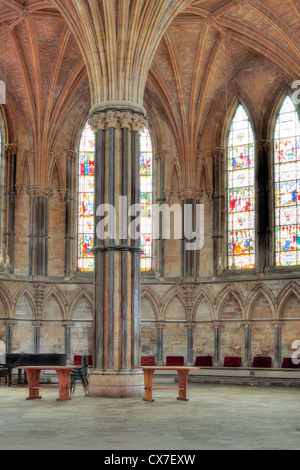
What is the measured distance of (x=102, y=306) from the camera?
60.6 ft

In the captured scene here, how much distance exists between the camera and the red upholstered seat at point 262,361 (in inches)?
978

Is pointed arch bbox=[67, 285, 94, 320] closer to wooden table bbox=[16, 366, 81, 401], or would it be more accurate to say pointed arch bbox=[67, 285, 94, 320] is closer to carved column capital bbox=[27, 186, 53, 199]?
carved column capital bbox=[27, 186, 53, 199]

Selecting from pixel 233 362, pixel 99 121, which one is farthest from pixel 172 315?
pixel 99 121

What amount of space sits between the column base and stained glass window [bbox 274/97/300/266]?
9.64 metres

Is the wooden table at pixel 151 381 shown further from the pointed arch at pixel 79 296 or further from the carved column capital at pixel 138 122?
the pointed arch at pixel 79 296

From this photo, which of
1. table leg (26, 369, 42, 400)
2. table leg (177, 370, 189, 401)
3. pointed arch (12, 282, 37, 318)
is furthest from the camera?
pointed arch (12, 282, 37, 318)

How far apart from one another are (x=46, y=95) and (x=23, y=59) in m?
1.73

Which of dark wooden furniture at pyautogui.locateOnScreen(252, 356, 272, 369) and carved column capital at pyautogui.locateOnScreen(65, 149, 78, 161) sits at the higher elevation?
carved column capital at pyautogui.locateOnScreen(65, 149, 78, 161)

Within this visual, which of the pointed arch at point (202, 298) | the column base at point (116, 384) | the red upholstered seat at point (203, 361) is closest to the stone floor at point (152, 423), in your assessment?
the column base at point (116, 384)

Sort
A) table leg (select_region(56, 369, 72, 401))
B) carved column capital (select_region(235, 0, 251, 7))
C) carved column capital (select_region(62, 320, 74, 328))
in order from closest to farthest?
table leg (select_region(56, 369, 72, 401)) < carved column capital (select_region(235, 0, 251, 7)) < carved column capital (select_region(62, 320, 74, 328))

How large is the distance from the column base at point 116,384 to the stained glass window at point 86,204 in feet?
32.1

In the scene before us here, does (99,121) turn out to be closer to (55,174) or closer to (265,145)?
(55,174)

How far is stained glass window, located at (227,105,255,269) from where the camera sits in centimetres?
2664

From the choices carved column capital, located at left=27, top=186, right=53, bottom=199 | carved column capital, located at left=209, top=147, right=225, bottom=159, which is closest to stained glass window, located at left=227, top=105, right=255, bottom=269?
carved column capital, located at left=209, top=147, right=225, bottom=159
